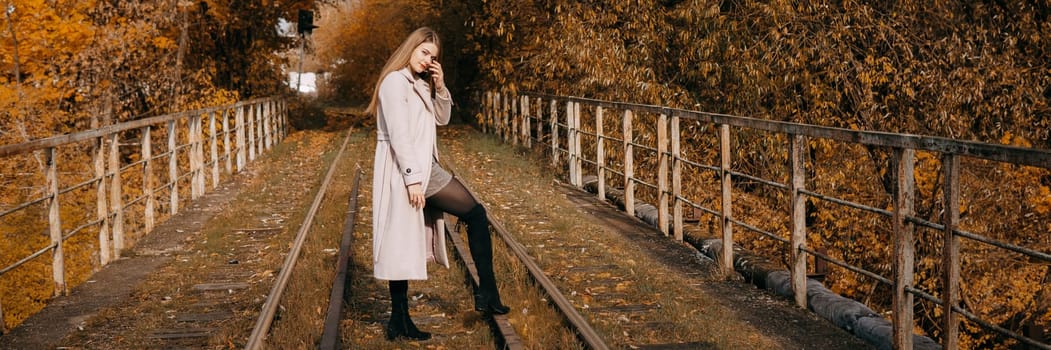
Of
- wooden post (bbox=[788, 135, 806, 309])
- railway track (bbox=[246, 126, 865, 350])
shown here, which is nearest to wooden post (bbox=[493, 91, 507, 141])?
railway track (bbox=[246, 126, 865, 350])

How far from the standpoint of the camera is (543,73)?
20312 millimetres

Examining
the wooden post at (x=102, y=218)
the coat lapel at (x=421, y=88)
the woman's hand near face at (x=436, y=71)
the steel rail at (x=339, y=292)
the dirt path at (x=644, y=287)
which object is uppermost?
the woman's hand near face at (x=436, y=71)

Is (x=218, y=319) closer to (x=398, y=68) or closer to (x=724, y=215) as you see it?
(x=398, y=68)

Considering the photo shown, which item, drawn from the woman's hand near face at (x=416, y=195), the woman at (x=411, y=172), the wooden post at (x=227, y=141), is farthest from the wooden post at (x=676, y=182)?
the wooden post at (x=227, y=141)

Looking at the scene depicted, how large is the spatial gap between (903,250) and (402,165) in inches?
108

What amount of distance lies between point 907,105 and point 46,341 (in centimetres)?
1360

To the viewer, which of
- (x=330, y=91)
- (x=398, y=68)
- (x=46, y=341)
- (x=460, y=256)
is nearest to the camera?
(x=398, y=68)

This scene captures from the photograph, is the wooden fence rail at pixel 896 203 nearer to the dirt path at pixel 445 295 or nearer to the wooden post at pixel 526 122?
the dirt path at pixel 445 295

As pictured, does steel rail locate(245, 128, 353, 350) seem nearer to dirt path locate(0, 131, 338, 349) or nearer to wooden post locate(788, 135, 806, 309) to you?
dirt path locate(0, 131, 338, 349)

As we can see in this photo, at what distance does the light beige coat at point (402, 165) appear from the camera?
17.5ft

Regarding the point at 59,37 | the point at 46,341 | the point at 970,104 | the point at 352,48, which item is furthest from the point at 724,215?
the point at 352,48

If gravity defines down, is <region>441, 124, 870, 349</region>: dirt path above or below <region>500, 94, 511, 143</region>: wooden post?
below

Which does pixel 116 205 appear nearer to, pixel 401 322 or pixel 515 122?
pixel 401 322

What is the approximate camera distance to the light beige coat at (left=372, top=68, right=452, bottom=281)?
17.5 ft
